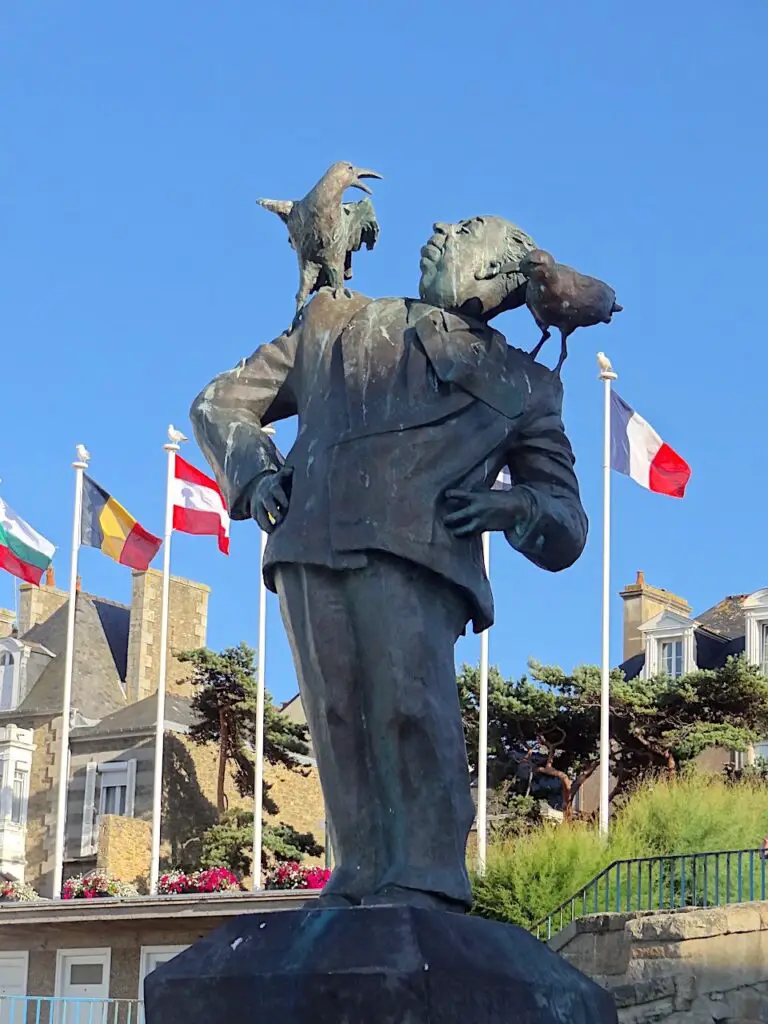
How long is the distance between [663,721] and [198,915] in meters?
14.1

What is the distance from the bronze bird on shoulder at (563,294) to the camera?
4.12 m

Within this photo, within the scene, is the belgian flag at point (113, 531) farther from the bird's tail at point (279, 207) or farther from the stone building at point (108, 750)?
the bird's tail at point (279, 207)

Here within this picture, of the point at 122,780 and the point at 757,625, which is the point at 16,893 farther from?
the point at 757,625

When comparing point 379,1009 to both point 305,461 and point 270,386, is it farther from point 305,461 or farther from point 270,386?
point 270,386

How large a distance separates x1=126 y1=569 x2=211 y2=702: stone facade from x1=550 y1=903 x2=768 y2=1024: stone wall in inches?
1205

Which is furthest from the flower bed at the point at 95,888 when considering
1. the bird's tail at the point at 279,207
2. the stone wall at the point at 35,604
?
the bird's tail at the point at 279,207

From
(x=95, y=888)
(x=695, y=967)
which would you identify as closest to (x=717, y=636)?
(x=95, y=888)

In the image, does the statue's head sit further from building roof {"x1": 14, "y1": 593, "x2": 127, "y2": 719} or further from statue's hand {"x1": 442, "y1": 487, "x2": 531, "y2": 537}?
building roof {"x1": 14, "y1": 593, "x2": 127, "y2": 719}

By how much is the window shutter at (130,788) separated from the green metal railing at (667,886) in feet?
77.7

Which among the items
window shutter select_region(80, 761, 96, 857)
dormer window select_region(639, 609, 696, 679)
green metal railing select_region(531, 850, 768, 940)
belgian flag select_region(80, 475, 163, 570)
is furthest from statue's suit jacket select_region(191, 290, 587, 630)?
window shutter select_region(80, 761, 96, 857)

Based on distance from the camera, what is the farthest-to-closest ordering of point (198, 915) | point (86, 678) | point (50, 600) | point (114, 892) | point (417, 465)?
point (50, 600), point (86, 678), point (114, 892), point (198, 915), point (417, 465)

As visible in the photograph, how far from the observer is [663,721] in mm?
36000

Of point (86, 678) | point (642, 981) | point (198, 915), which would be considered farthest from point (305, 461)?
point (86, 678)

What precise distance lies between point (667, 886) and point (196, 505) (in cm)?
999
